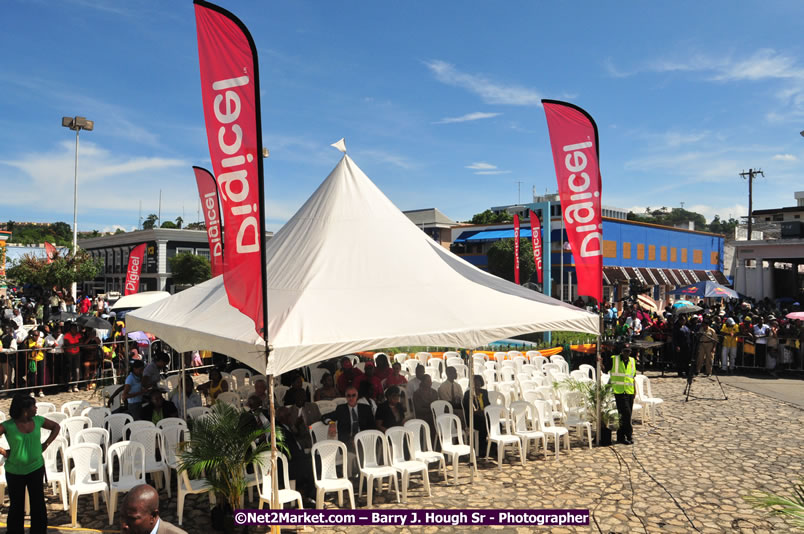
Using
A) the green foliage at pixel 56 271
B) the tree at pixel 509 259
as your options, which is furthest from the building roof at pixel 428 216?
the green foliage at pixel 56 271

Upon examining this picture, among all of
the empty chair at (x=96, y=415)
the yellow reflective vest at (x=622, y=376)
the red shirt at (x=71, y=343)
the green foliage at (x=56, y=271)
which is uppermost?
the green foliage at (x=56, y=271)

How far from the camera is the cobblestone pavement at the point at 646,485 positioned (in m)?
6.47

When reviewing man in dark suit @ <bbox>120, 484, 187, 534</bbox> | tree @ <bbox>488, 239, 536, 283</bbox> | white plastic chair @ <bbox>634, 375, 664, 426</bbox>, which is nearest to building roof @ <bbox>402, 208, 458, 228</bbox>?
tree @ <bbox>488, 239, 536, 283</bbox>

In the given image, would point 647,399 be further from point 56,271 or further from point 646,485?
point 56,271

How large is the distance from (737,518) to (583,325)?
3.40 meters

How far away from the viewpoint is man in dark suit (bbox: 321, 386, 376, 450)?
310 inches

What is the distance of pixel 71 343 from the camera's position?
1412 cm

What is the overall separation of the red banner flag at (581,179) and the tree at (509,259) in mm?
36991

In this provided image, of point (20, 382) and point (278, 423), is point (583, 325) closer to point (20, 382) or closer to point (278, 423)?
point (278, 423)

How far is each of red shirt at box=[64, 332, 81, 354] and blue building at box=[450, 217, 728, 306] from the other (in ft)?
102

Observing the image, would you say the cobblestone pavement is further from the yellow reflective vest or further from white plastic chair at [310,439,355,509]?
the yellow reflective vest

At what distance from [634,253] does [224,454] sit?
45558 mm

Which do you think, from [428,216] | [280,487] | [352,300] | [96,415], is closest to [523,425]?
[352,300]

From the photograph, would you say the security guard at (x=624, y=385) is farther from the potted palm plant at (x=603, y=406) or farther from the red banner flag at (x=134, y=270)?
the red banner flag at (x=134, y=270)
